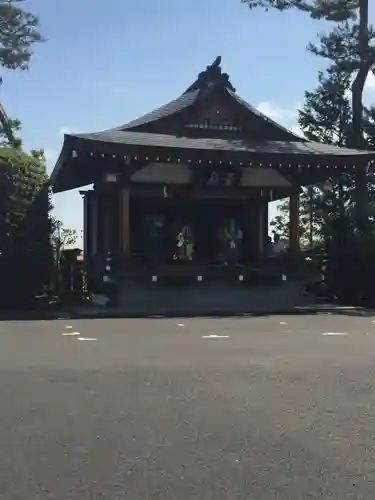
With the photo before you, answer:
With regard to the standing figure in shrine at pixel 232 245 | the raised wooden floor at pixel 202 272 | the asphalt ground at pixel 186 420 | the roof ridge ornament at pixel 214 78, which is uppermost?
the roof ridge ornament at pixel 214 78

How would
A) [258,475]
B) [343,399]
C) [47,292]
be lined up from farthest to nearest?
[47,292]
[343,399]
[258,475]

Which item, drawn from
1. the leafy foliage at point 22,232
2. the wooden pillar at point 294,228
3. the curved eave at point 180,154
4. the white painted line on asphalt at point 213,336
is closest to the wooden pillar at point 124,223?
the curved eave at point 180,154

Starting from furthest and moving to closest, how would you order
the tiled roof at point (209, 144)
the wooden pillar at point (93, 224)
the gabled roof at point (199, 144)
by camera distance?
the wooden pillar at point (93, 224), the tiled roof at point (209, 144), the gabled roof at point (199, 144)

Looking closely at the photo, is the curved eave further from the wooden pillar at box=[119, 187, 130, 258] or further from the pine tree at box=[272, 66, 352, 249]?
the pine tree at box=[272, 66, 352, 249]

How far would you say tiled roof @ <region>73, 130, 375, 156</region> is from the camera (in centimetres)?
1792

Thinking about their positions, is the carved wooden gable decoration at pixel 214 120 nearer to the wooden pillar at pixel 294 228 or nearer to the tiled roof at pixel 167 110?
the tiled roof at pixel 167 110

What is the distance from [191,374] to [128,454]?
313 centimetres

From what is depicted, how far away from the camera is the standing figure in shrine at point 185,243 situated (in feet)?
76.0

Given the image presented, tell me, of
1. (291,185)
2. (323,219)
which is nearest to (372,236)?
(291,185)

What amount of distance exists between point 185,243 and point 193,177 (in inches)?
154

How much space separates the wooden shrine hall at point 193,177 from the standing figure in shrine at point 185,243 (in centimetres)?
3

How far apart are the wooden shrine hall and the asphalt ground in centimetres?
816

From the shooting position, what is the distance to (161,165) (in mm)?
19500

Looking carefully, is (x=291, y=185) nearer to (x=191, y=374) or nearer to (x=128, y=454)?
(x=191, y=374)
